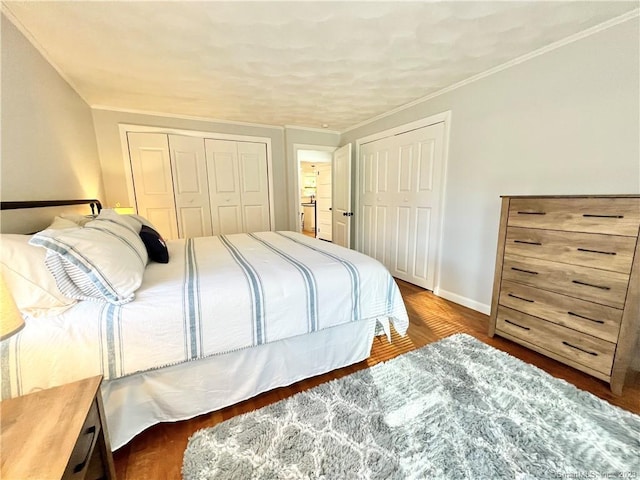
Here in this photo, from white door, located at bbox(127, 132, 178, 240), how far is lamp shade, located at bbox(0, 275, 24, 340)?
10.8ft

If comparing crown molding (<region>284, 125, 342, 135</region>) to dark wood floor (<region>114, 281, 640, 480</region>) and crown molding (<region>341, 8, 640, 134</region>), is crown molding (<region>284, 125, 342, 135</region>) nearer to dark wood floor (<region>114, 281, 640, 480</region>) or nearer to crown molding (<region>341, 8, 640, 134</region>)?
crown molding (<region>341, 8, 640, 134</region>)

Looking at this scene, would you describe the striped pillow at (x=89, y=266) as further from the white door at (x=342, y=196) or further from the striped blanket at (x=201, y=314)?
the white door at (x=342, y=196)

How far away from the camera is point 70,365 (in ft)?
3.35

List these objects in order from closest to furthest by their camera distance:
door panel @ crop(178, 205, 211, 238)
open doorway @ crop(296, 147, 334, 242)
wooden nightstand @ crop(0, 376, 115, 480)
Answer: wooden nightstand @ crop(0, 376, 115, 480) < door panel @ crop(178, 205, 211, 238) < open doorway @ crop(296, 147, 334, 242)

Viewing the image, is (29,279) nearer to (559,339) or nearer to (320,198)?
(559,339)

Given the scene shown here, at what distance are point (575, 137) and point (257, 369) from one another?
269 cm

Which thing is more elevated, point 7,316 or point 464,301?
point 7,316

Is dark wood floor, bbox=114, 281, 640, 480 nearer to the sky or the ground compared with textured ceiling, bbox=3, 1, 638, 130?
nearer to the ground

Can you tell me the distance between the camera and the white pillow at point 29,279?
3.25 ft

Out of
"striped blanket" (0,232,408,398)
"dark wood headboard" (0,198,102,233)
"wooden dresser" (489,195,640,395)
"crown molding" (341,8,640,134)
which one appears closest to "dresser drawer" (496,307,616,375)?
"wooden dresser" (489,195,640,395)

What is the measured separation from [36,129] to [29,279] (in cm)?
141

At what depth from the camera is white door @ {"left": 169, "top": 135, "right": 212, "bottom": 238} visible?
11.6 feet

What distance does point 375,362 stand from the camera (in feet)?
5.91

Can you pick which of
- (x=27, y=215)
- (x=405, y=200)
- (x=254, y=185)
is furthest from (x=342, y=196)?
(x=27, y=215)
